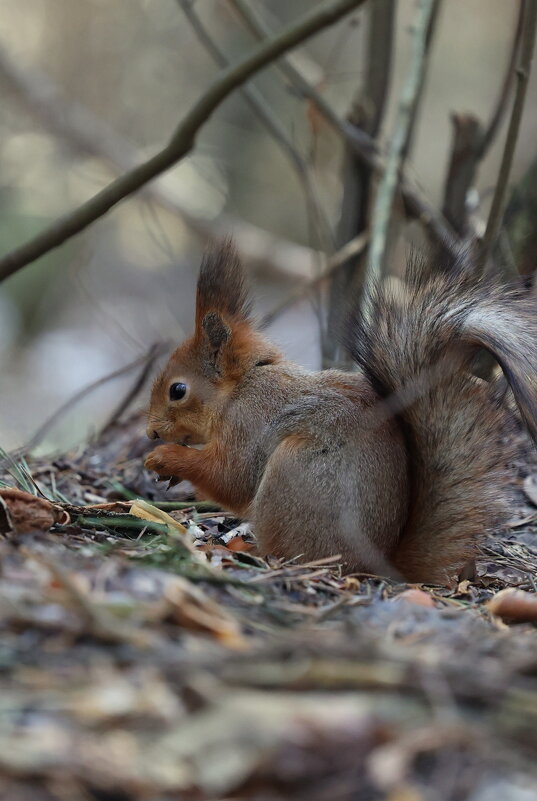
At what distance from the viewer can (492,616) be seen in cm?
214

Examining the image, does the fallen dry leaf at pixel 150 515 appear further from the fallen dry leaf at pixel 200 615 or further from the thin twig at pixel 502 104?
the thin twig at pixel 502 104

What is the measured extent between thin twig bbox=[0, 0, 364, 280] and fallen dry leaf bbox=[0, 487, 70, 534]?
110 centimetres

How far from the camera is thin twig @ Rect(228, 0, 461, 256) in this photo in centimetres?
425

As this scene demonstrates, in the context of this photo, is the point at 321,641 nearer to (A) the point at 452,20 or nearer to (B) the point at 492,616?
(B) the point at 492,616

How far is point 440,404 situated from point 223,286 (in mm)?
1001

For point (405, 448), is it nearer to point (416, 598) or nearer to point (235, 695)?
point (416, 598)

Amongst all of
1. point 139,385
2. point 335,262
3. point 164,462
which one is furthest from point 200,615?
point 335,262

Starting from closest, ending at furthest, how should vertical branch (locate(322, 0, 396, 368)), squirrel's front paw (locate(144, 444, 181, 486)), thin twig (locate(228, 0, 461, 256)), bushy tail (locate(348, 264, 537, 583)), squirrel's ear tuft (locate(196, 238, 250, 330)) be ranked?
bushy tail (locate(348, 264, 537, 583)) < squirrel's front paw (locate(144, 444, 181, 486)) < squirrel's ear tuft (locate(196, 238, 250, 330)) < thin twig (locate(228, 0, 461, 256)) < vertical branch (locate(322, 0, 396, 368))

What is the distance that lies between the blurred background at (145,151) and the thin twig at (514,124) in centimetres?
420

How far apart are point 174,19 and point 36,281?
3722 millimetres

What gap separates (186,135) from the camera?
3.05 metres

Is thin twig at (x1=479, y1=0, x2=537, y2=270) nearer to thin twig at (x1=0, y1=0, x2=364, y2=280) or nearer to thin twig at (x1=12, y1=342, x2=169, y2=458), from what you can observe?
thin twig at (x1=0, y1=0, x2=364, y2=280)

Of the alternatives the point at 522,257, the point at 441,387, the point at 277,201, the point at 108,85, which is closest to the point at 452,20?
the point at 277,201

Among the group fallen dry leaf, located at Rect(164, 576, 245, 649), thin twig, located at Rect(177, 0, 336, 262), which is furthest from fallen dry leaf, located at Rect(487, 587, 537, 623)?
thin twig, located at Rect(177, 0, 336, 262)
